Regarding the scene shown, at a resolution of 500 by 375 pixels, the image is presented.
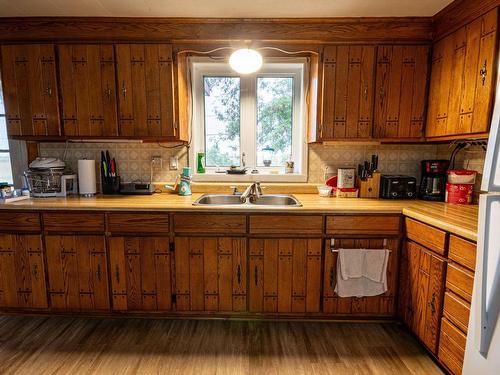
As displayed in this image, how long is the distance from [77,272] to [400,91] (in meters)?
2.81

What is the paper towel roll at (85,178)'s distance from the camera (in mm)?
2324

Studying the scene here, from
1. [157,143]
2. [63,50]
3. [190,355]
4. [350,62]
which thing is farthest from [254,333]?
[63,50]

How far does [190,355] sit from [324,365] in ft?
2.69

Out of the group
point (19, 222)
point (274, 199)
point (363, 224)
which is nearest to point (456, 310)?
point (363, 224)

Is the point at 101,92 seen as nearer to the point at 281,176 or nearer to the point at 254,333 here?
the point at 281,176

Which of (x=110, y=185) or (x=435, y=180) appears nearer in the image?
(x=435, y=180)

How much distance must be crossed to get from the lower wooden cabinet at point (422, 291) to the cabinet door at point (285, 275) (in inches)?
23.0

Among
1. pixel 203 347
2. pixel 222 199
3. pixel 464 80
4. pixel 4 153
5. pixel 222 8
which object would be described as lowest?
pixel 203 347

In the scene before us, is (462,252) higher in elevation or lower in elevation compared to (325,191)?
lower

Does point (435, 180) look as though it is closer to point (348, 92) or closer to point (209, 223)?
point (348, 92)

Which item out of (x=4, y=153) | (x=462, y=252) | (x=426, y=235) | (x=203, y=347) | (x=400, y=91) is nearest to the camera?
(x=462, y=252)

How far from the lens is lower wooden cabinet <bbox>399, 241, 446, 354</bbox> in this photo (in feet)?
5.22

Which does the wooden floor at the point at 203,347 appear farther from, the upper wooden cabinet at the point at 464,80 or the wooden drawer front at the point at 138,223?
the upper wooden cabinet at the point at 464,80

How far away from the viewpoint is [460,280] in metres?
1.42
